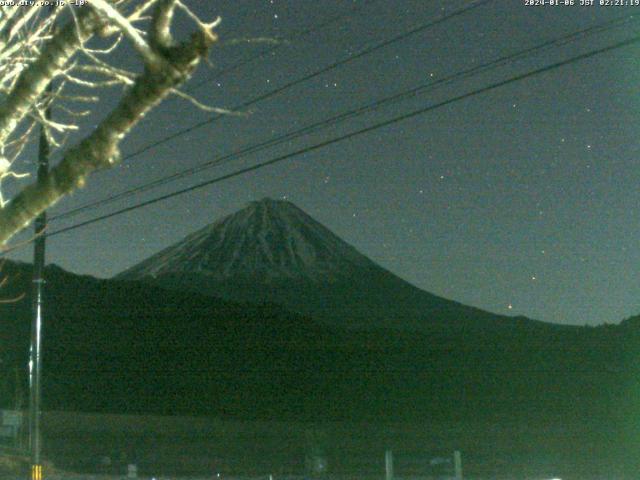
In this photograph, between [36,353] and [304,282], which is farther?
[304,282]

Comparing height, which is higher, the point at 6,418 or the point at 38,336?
the point at 38,336

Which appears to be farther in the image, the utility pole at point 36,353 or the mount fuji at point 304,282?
the mount fuji at point 304,282

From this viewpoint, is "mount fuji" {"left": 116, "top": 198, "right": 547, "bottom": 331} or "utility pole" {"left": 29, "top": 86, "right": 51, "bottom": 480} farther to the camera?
"mount fuji" {"left": 116, "top": 198, "right": 547, "bottom": 331}

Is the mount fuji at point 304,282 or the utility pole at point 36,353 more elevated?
the mount fuji at point 304,282

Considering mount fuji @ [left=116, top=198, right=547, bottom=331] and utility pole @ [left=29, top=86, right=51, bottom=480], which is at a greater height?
mount fuji @ [left=116, top=198, right=547, bottom=331]

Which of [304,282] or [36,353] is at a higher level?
[304,282]

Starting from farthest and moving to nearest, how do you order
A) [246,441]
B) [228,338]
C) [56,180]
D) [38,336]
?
[228,338], [246,441], [38,336], [56,180]

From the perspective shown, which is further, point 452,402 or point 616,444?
point 452,402

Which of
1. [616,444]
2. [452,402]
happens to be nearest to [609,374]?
[452,402]

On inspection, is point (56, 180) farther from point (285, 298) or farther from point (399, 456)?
point (285, 298)

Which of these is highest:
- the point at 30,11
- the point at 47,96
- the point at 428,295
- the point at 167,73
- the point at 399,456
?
the point at 428,295

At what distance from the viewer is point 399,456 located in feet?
136

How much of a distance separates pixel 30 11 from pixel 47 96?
0.67 meters

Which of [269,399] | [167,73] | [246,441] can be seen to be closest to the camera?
[167,73]
